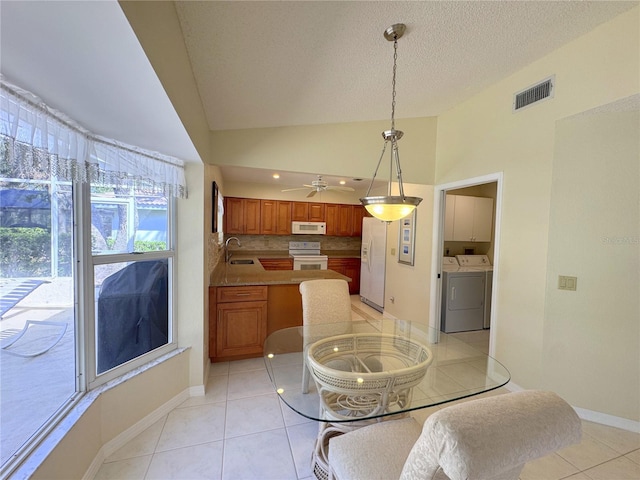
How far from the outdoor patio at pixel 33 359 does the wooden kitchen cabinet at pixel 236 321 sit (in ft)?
4.09

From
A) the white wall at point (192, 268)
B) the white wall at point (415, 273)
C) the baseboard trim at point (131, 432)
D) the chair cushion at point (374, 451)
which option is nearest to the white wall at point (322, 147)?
the white wall at point (192, 268)

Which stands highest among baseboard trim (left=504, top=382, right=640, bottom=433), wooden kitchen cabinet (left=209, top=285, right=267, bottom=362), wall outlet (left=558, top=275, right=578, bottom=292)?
wall outlet (left=558, top=275, right=578, bottom=292)

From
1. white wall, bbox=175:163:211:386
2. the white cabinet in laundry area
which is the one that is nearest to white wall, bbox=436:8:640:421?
the white cabinet in laundry area

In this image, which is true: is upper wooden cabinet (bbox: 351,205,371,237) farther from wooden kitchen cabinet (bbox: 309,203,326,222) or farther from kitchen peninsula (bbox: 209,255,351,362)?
kitchen peninsula (bbox: 209,255,351,362)

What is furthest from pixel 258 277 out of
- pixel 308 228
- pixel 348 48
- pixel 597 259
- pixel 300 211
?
pixel 597 259

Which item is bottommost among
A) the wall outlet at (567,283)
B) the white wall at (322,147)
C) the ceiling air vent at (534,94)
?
the wall outlet at (567,283)

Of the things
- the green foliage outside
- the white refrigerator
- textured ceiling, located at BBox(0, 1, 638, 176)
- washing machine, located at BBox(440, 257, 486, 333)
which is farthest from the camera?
the white refrigerator

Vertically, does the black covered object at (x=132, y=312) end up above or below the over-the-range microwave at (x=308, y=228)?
below

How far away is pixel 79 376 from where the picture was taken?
4.99ft

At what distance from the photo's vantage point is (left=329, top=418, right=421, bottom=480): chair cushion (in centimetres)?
104

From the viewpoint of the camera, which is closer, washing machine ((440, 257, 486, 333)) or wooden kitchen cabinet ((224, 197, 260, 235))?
washing machine ((440, 257, 486, 333))

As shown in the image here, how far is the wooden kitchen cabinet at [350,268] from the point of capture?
18.9ft

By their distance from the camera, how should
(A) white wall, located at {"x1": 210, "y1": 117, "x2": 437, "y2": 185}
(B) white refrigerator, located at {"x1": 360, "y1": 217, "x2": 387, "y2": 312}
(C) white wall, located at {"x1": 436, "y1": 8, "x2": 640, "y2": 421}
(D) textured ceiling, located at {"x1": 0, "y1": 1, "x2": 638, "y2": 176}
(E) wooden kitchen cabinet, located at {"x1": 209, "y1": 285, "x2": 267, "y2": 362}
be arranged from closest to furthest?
(D) textured ceiling, located at {"x1": 0, "y1": 1, "x2": 638, "y2": 176}, (C) white wall, located at {"x1": 436, "y1": 8, "x2": 640, "y2": 421}, (A) white wall, located at {"x1": 210, "y1": 117, "x2": 437, "y2": 185}, (E) wooden kitchen cabinet, located at {"x1": 209, "y1": 285, "x2": 267, "y2": 362}, (B) white refrigerator, located at {"x1": 360, "y1": 217, "x2": 387, "y2": 312}

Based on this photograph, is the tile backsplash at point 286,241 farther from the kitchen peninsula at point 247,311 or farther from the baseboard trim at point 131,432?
the baseboard trim at point 131,432
